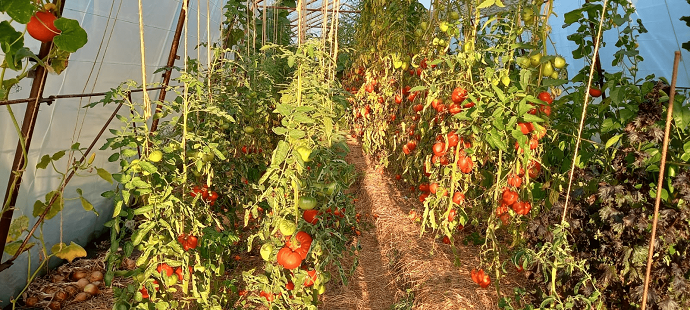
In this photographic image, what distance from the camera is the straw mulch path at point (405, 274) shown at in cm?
234

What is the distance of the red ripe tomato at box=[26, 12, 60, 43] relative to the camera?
1009 mm

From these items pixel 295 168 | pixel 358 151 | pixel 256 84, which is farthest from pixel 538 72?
pixel 358 151

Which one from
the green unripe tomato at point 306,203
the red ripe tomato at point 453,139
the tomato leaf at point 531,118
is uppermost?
the tomato leaf at point 531,118

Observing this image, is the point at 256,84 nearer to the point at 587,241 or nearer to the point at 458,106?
the point at 458,106

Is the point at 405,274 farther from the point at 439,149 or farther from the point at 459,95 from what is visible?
the point at 459,95

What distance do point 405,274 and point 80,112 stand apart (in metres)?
2.04

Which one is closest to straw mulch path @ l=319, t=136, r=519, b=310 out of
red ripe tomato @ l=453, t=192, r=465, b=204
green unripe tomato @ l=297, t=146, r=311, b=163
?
red ripe tomato @ l=453, t=192, r=465, b=204

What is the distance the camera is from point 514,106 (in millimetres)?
1779

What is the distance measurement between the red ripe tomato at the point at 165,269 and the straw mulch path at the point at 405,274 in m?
1.07

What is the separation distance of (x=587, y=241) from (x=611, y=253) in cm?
10

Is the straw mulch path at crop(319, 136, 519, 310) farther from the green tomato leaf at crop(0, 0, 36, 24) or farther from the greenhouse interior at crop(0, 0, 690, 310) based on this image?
the green tomato leaf at crop(0, 0, 36, 24)

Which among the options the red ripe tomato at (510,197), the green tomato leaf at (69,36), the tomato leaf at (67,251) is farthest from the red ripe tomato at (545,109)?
the tomato leaf at (67,251)

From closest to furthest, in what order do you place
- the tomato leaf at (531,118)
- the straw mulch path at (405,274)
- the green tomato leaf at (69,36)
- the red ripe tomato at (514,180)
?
1. the green tomato leaf at (69,36)
2. the tomato leaf at (531,118)
3. the red ripe tomato at (514,180)
4. the straw mulch path at (405,274)

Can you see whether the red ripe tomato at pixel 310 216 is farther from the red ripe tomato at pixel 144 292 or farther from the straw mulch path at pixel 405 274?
the straw mulch path at pixel 405 274
